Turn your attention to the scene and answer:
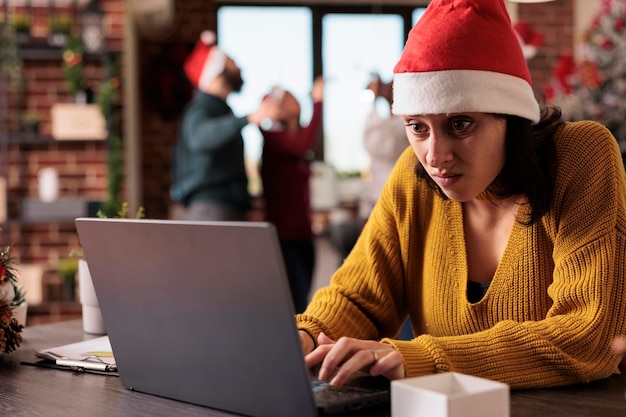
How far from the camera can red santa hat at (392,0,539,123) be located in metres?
1.30

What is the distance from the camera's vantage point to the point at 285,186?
4.15m

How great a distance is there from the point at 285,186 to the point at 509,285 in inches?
109

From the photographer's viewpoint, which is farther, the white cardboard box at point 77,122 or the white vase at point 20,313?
the white cardboard box at point 77,122

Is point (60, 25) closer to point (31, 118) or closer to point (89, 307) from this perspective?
point (31, 118)

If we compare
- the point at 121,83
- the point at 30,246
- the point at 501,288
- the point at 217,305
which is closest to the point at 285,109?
the point at 121,83

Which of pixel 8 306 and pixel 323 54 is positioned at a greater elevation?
pixel 323 54

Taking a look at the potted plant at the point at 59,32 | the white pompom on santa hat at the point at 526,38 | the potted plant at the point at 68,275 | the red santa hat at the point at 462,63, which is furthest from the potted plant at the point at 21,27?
the red santa hat at the point at 462,63

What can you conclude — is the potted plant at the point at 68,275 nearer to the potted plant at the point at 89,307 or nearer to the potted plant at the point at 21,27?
the potted plant at the point at 21,27

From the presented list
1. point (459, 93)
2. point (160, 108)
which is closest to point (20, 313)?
point (459, 93)

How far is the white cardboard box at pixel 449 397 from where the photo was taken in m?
0.90

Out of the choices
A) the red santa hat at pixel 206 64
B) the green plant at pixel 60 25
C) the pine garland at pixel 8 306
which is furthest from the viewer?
the green plant at pixel 60 25

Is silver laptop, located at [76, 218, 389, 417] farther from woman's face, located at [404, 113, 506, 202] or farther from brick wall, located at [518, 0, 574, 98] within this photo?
brick wall, located at [518, 0, 574, 98]

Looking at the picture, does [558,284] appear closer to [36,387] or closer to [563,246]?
[563,246]

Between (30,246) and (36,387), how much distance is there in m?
3.96
